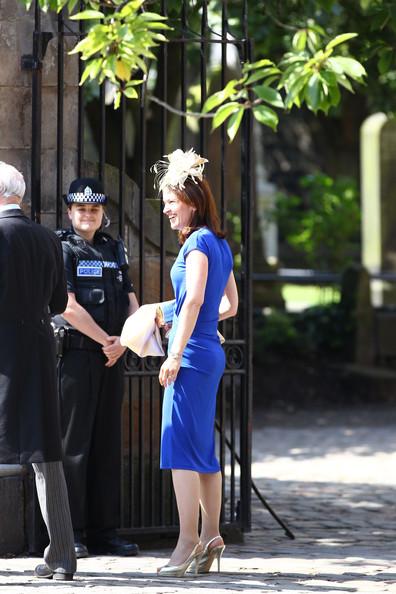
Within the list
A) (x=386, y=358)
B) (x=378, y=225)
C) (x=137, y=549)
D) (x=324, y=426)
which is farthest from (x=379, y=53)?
(x=378, y=225)

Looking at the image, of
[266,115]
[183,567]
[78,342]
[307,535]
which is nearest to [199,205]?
[266,115]

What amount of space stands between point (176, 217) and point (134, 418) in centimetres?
159

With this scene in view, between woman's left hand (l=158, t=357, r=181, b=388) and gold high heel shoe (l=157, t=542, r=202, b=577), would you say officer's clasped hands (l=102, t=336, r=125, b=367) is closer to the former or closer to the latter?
woman's left hand (l=158, t=357, r=181, b=388)

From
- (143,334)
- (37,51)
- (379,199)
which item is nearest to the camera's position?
(143,334)

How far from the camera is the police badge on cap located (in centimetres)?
723

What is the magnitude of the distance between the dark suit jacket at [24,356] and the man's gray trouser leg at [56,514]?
0.08 meters

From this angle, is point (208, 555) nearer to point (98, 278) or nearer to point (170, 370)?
point (170, 370)

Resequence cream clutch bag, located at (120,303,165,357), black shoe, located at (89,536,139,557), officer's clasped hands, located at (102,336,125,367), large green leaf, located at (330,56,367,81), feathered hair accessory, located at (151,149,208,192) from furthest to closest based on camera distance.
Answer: black shoe, located at (89,536,139,557), officer's clasped hands, located at (102,336,125,367), cream clutch bag, located at (120,303,165,357), feathered hair accessory, located at (151,149,208,192), large green leaf, located at (330,56,367,81)

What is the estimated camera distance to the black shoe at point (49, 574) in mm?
6543

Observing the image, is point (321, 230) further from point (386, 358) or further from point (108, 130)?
point (108, 130)

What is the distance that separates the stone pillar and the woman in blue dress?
12.1 meters

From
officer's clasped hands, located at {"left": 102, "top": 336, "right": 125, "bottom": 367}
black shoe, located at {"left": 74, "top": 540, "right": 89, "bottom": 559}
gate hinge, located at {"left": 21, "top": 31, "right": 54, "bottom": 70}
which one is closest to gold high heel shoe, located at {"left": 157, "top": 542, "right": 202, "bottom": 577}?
black shoe, located at {"left": 74, "top": 540, "right": 89, "bottom": 559}

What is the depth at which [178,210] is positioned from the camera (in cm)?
671

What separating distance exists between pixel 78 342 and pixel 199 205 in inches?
41.4
